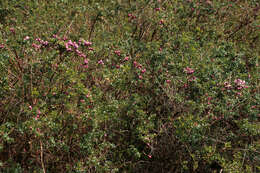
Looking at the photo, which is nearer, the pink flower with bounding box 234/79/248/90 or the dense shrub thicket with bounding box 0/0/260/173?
the dense shrub thicket with bounding box 0/0/260/173

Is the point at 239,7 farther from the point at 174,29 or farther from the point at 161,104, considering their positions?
the point at 161,104

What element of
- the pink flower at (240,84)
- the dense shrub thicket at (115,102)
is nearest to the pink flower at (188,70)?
the dense shrub thicket at (115,102)

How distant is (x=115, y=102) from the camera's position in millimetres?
2773

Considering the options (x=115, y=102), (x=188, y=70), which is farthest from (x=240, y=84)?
(x=115, y=102)

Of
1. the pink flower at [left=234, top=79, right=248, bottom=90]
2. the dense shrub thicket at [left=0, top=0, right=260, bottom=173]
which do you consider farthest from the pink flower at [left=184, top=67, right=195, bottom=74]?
the pink flower at [left=234, top=79, right=248, bottom=90]

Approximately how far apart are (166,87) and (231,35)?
2704 mm

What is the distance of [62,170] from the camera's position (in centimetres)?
268

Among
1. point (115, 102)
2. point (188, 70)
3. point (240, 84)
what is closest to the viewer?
point (115, 102)

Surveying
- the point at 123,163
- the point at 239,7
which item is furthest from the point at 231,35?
the point at 123,163

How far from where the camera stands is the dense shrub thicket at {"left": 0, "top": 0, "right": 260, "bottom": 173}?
265 cm

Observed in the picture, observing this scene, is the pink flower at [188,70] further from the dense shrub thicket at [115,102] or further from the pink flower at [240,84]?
the pink flower at [240,84]

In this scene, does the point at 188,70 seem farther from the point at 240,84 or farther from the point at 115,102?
the point at 115,102

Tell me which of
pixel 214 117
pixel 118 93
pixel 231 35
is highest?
pixel 231 35

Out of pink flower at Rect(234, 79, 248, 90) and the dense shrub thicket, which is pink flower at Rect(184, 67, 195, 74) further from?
pink flower at Rect(234, 79, 248, 90)
